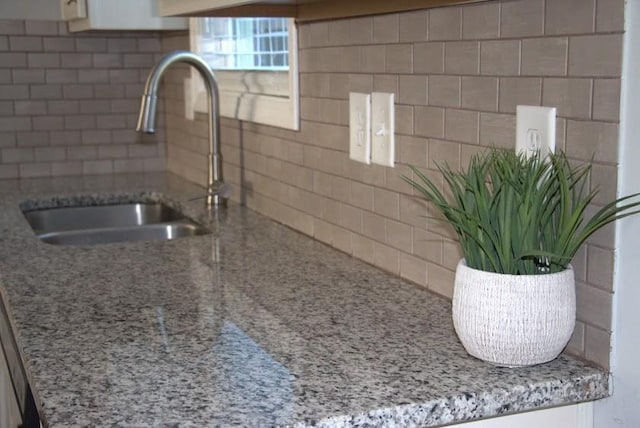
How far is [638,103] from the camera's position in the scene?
3.02ft

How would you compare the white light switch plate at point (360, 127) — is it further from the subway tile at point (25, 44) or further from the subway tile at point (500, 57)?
the subway tile at point (25, 44)

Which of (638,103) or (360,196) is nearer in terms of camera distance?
(638,103)

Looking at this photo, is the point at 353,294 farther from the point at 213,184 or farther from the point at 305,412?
the point at 213,184

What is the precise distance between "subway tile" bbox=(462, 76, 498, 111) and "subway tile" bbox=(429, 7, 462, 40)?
0.24 ft

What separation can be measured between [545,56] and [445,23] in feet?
0.83

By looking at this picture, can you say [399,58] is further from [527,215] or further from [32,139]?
[32,139]

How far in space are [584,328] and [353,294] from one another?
17.5 inches

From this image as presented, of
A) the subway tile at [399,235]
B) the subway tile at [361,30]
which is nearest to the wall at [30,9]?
the subway tile at [361,30]

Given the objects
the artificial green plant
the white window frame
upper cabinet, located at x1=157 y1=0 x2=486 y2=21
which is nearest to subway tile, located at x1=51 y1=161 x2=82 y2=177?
the white window frame

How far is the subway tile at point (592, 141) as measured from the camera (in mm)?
962

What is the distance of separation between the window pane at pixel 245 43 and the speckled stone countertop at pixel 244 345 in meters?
0.56

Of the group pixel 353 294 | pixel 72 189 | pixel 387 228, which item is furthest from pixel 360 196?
pixel 72 189

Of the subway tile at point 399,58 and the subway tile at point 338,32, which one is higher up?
the subway tile at point 338,32

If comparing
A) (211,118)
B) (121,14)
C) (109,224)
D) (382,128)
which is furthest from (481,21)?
(109,224)
